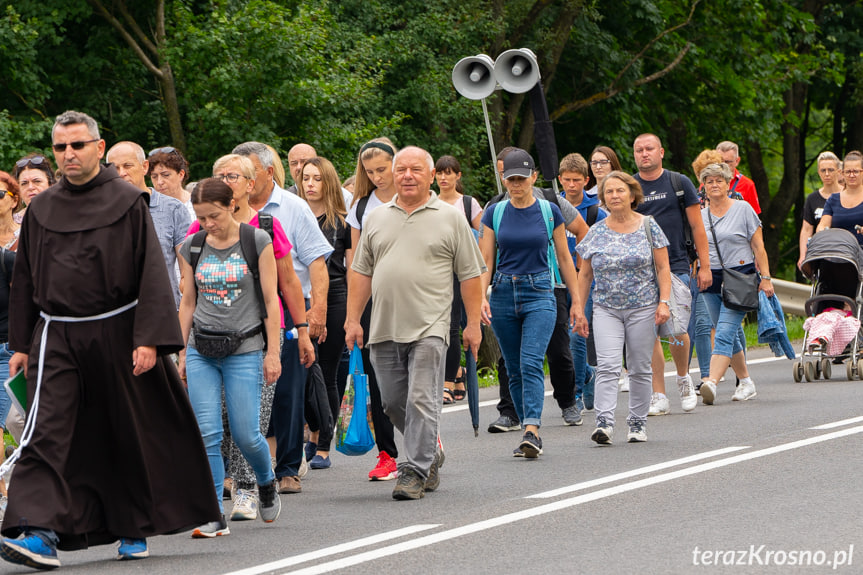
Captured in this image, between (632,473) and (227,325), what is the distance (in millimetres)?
2671

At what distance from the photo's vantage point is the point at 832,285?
14406 millimetres

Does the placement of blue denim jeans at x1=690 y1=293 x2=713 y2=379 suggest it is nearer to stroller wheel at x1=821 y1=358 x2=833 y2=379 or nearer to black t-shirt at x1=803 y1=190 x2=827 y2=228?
stroller wheel at x1=821 y1=358 x2=833 y2=379

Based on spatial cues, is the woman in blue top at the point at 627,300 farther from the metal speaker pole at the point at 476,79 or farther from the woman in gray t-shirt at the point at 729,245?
the metal speaker pole at the point at 476,79

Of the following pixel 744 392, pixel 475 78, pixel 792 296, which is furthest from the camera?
pixel 792 296

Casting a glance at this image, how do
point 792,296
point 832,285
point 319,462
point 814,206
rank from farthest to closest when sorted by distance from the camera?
point 792,296 < point 814,206 < point 832,285 < point 319,462

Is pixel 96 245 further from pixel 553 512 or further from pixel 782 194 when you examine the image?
pixel 782 194

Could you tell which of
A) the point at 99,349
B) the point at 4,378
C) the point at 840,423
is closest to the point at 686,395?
the point at 840,423

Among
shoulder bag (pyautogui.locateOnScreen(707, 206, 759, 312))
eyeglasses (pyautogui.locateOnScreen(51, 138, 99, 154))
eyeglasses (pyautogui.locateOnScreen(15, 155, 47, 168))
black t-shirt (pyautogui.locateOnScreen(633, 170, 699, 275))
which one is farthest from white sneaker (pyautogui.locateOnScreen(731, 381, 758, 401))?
eyeglasses (pyautogui.locateOnScreen(51, 138, 99, 154))

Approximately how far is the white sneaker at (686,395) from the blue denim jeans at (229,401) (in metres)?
5.28

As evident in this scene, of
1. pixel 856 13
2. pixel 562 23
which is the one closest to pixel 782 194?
pixel 856 13

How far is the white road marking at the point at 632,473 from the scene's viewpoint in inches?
327

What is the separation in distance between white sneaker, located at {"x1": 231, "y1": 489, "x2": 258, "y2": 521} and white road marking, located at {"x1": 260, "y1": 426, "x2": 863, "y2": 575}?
128 cm

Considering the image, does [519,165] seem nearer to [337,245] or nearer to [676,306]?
[337,245]

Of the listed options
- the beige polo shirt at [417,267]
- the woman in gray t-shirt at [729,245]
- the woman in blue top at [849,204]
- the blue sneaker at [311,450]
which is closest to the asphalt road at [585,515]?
the blue sneaker at [311,450]
